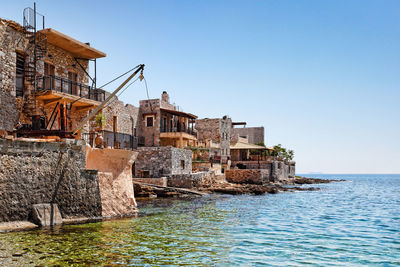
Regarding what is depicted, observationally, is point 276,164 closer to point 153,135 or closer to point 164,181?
point 153,135

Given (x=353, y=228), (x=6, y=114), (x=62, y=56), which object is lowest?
(x=353, y=228)

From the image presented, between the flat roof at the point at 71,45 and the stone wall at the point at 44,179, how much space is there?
10947 mm

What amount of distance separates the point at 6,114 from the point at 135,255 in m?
14.1

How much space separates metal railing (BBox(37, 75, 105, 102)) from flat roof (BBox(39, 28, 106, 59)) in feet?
7.66

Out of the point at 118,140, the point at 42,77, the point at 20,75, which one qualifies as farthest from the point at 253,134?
the point at 20,75

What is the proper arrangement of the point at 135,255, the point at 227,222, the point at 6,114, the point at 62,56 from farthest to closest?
the point at 62,56 → the point at 6,114 → the point at 227,222 → the point at 135,255

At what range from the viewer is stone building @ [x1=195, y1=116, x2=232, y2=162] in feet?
185

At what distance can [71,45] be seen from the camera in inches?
958

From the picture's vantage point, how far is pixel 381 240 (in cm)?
1405

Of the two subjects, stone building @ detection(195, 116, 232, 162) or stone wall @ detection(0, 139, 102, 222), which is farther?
stone building @ detection(195, 116, 232, 162)

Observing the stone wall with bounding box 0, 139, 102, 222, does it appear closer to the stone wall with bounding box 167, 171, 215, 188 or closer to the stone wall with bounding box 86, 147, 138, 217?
the stone wall with bounding box 86, 147, 138, 217

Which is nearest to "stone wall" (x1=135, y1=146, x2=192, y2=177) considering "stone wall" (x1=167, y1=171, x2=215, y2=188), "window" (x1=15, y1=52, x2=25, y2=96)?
"stone wall" (x1=167, y1=171, x2=215, y2=188)

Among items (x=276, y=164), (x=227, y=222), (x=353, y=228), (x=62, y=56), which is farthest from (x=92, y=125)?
(x=276, y=164)

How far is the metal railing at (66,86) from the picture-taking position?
22312 millimetres
